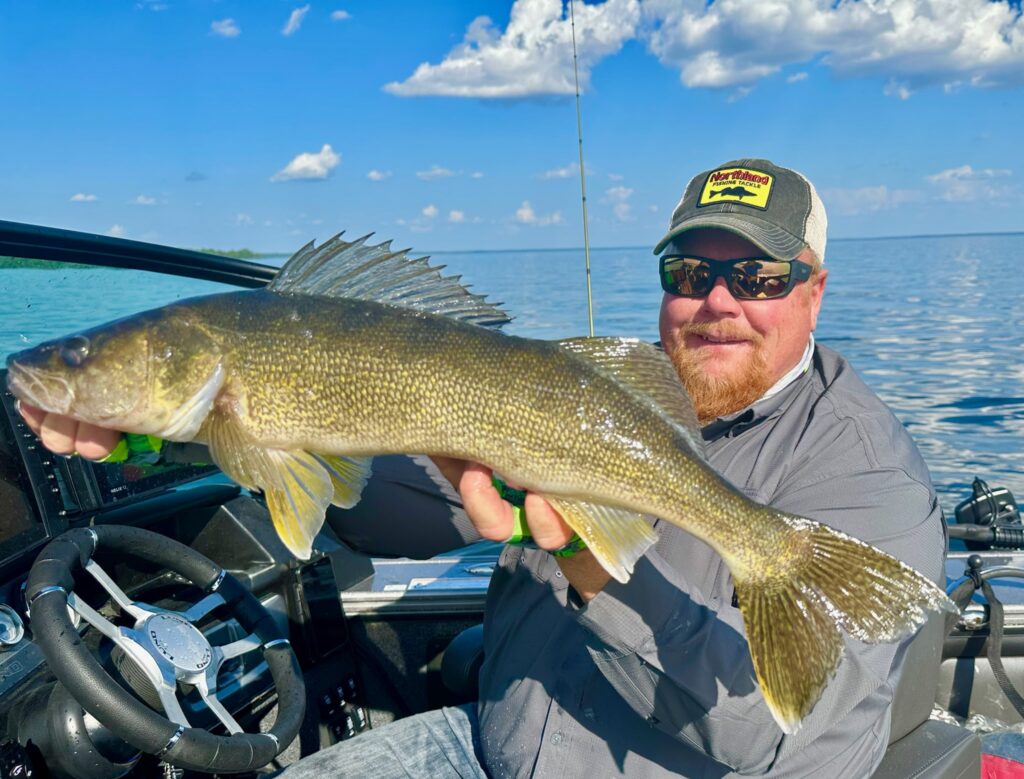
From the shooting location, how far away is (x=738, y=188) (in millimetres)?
3318

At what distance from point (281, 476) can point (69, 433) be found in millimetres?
560

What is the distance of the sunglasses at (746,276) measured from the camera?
317cm

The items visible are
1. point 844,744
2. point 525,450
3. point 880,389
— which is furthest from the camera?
point 880,389

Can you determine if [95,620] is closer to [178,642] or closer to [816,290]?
[178,642]

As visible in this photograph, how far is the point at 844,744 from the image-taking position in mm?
2414

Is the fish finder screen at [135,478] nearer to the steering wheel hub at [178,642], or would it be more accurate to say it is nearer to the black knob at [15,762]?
the steering wheel hub at [178,642]

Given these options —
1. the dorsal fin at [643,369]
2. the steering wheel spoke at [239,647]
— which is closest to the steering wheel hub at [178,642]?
the steering wheel spoke at [239,647]

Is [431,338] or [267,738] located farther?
[267,738]

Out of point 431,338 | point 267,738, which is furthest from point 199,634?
point 431,338

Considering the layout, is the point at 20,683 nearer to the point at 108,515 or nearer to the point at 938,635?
the point at 108,515

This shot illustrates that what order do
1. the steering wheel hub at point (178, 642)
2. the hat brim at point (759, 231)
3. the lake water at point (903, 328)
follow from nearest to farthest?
the steering wheel hub at point (178, 642), the hat brim at point (759, 231), the lake water at point (903, 328)

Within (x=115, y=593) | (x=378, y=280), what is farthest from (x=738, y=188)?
(x=115, y=593)

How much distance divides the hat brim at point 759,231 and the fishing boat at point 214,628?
1.34 metres

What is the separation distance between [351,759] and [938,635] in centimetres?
195
